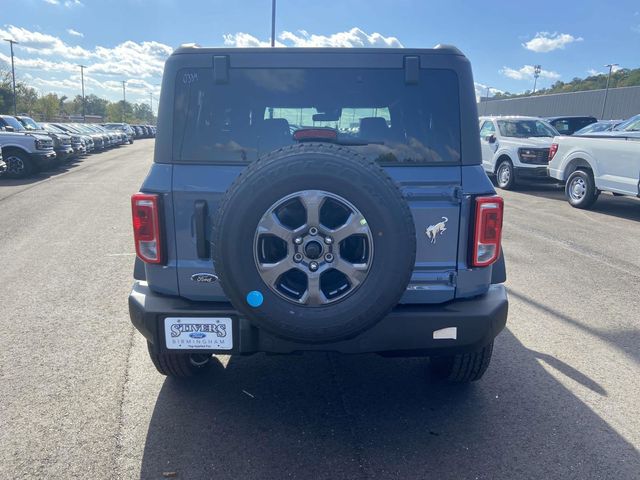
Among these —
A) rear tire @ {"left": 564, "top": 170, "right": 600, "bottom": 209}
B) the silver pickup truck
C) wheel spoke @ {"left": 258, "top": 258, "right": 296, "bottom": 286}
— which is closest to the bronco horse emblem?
wheel spoke @ {"left": 258, "top": 258, "right": 296, "bottom": 286}

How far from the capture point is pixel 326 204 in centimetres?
255

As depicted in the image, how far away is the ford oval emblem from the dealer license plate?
0.21m

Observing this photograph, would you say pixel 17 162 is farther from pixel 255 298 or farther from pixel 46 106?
pixel 46 106

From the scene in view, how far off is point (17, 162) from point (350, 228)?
16.4 m

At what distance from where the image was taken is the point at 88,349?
413cm

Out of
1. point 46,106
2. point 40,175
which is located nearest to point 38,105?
point 46,106

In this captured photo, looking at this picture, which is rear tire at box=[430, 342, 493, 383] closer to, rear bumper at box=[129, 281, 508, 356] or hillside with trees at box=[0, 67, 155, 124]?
rear bumper at box=[129, 281, 508, 356]

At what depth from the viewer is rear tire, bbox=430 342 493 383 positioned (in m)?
3.35

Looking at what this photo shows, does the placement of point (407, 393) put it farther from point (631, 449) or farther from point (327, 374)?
point (631, 449)

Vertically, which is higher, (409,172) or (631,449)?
(409,172)

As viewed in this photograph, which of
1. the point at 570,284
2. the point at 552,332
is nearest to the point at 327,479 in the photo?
the point at 552,332

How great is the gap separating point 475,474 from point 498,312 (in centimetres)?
83

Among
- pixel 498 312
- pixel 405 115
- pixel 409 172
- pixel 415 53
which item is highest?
pixel 415 53

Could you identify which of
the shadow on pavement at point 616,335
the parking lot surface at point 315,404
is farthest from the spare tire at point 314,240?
the shadow on pavement at point 616,335
